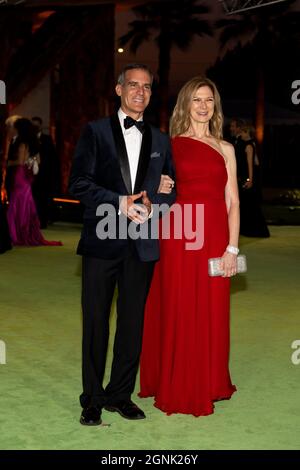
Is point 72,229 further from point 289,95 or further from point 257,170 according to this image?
point 289,95

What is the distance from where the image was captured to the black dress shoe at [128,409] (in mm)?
4906

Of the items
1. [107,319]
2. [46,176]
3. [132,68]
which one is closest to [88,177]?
[132,68]

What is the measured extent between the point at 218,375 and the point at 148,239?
0.98 meters

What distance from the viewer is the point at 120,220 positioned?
184 inches

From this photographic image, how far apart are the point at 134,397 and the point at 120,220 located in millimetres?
1270

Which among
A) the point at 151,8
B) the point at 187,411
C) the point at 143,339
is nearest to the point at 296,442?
the point at 187,411

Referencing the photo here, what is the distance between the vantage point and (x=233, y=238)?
510 cm

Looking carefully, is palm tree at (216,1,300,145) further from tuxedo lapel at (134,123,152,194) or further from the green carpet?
tuxedo lapel at (134,123,152,194)

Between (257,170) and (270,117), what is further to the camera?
(270,117)

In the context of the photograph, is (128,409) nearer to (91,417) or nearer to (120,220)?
(91,417)

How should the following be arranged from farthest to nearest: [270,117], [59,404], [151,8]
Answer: [270,117] → [151,8] → [59,404]

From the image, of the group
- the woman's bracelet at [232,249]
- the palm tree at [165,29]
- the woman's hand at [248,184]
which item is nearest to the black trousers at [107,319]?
the woman's bracelet at [232,249]

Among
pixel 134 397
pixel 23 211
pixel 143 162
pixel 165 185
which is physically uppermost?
pixel 143 162

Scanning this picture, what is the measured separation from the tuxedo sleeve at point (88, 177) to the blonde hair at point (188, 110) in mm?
671
